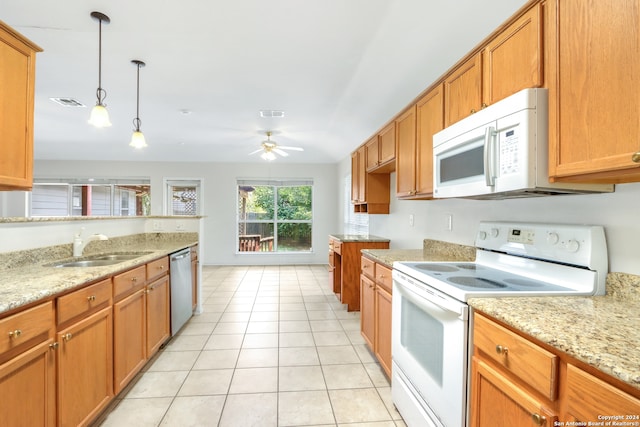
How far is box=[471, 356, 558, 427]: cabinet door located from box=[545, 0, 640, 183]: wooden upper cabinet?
0.78 m

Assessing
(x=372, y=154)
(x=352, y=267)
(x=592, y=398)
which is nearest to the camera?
(x=592, y=398)

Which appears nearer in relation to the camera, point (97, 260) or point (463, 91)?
point (463, 91)

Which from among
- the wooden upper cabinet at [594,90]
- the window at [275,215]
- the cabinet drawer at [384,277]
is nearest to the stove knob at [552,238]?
the wooden upper cabinet at [594,90]

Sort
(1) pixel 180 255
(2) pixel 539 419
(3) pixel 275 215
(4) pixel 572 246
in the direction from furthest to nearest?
(3) pixel 275 215, (1) pixel 180 255, (4) pixel 572 246, (2) pixel 539 419

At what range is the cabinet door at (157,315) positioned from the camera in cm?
237

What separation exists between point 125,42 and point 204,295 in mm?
3319

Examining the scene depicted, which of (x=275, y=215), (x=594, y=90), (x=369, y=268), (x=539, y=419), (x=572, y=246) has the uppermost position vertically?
(x=594, y=90)

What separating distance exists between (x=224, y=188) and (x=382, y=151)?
15.0ft

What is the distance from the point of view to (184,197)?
6977mm

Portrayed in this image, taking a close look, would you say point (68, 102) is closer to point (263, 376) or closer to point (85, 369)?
point (85, 369)

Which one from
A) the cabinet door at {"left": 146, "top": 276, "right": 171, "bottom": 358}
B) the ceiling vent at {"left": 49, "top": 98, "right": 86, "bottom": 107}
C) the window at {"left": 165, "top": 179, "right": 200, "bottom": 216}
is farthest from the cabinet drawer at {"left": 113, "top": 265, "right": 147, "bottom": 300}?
the window at {"left": 165, "top": 179, "right": 200, "bottom": 216}

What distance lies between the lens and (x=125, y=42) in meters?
2.45

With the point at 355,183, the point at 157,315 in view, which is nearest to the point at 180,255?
Result: the point at 157,315

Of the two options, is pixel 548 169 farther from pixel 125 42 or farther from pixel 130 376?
pixel 125 42
